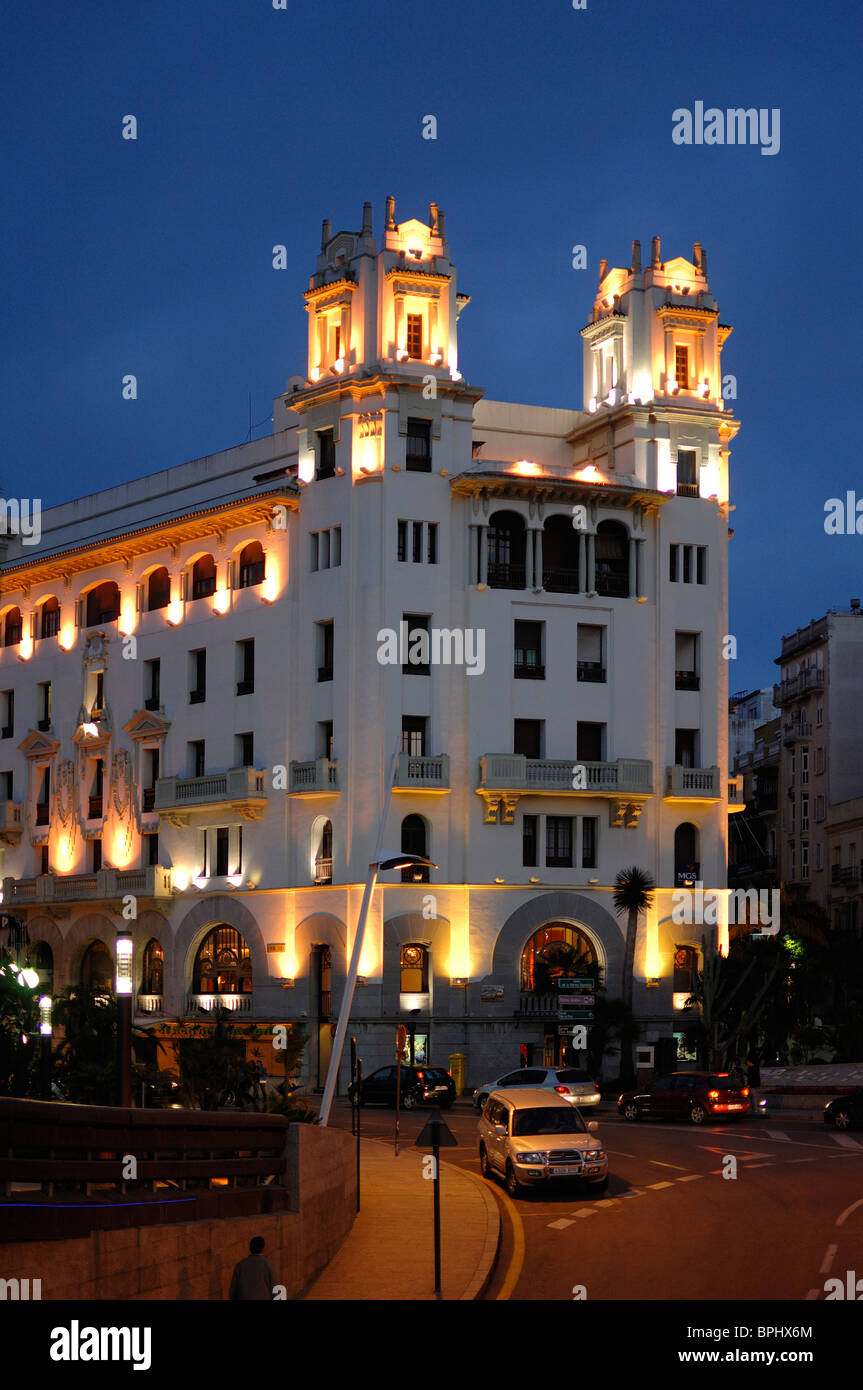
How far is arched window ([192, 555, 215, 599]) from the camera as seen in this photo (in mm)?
69062

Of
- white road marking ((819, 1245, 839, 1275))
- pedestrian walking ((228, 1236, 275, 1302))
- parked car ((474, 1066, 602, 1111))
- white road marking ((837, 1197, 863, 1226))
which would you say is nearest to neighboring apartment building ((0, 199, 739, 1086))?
parked car ((474, 1066, 602, 1111))

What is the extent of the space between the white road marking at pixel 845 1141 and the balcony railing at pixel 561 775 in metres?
22.0

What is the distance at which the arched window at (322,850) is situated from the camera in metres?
62.0

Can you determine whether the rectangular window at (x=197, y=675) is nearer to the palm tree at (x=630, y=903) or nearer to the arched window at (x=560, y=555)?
the arched window at (x=560, y=555)

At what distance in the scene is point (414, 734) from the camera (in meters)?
61.8

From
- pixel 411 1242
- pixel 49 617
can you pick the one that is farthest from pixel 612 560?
pixel 411 1242

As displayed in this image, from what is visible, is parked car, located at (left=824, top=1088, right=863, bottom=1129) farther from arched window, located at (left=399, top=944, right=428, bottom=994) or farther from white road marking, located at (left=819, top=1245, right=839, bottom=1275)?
white road marking, located at (left=819, top=1245, right=839, bottom=1275)

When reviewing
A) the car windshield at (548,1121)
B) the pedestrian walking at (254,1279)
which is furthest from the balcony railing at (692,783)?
the pedestrian walking at (254,1279)

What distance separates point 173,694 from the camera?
69.5 m

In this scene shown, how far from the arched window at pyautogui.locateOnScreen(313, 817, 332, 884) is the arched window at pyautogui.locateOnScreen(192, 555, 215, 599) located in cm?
1134

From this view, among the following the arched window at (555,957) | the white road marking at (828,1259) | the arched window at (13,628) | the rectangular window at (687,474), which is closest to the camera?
the white road marking at (828,1259)
